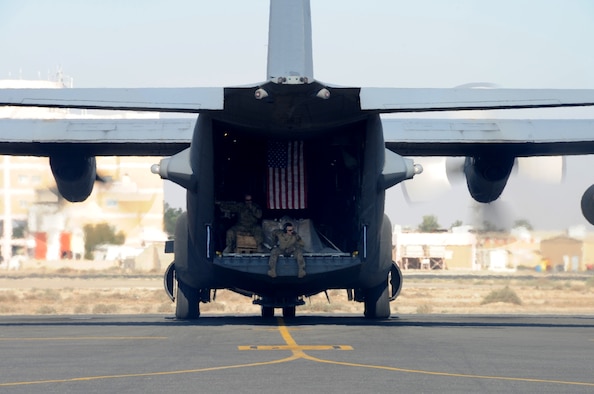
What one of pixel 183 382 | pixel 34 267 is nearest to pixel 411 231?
pixel 34 267

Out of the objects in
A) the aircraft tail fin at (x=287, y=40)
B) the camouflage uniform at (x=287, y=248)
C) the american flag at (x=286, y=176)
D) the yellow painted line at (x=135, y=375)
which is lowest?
the yellow painted line at (x=135, y=375)

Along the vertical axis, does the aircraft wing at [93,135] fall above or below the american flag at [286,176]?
above

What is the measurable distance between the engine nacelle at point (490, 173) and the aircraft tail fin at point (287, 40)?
639 centimetres

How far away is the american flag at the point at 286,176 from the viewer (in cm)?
1967

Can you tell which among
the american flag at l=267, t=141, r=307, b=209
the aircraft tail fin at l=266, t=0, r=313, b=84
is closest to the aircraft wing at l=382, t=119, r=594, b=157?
the american flag at l=267, t=141, r=307, b=209

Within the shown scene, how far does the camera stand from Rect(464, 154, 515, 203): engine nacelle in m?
22.8

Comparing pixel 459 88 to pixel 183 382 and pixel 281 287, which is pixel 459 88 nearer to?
pixel 281 287

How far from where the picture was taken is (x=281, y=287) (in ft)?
65.0

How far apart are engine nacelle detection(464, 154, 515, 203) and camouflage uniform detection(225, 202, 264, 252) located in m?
5.71

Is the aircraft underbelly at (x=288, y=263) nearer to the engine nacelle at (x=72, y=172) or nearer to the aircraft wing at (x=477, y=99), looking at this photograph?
the aircraft wing at (x=477, y=99)

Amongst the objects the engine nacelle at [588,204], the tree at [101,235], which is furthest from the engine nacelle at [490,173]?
the tree at [101,235]

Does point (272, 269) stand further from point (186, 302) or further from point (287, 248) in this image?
point (186, 302)

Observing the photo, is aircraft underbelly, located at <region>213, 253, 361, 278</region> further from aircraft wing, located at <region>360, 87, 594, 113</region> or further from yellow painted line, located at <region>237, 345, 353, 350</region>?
yellow painted line, located at <region>237, 345, 353, 350</region>

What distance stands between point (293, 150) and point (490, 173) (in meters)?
5.43
